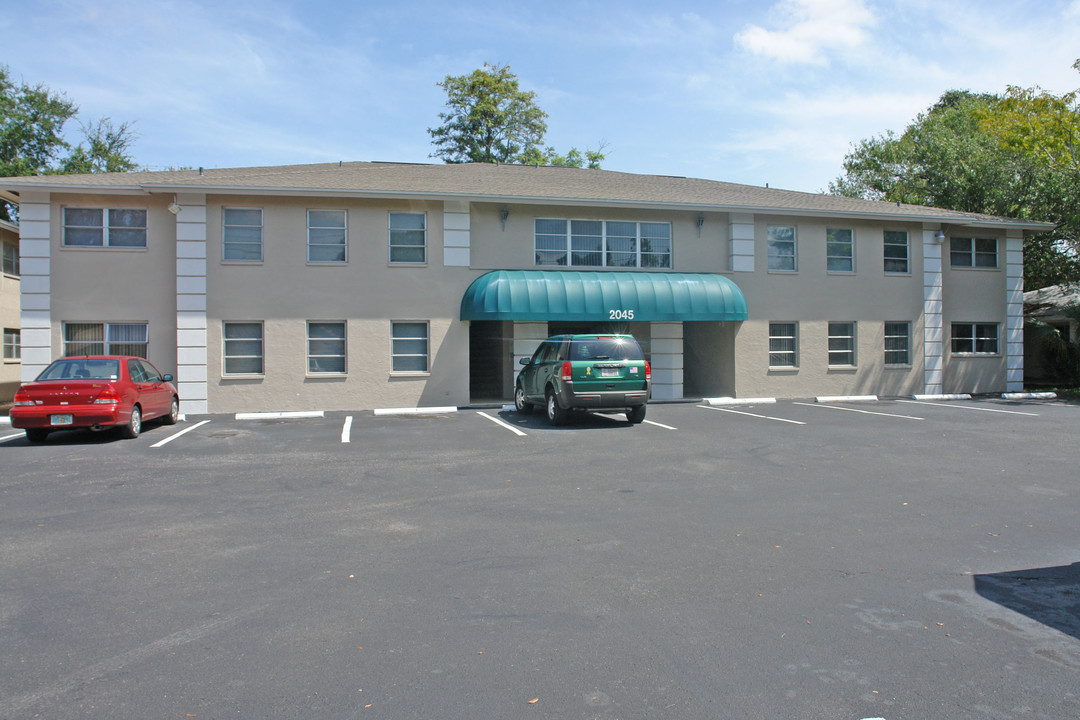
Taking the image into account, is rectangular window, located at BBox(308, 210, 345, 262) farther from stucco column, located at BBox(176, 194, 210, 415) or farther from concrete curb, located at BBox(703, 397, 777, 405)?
concrete curb, located at BBox(703, 397, 777, 405)

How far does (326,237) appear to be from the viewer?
1916 cm

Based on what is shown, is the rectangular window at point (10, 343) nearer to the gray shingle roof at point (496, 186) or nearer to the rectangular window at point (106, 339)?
the rectangular window at point (106, 339)

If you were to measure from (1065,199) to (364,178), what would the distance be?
2521cm

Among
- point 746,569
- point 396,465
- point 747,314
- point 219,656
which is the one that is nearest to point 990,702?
point 746,569

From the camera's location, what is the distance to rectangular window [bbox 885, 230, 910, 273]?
23.0 meters

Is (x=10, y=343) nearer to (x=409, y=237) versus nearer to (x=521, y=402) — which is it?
(x=409, y=237)

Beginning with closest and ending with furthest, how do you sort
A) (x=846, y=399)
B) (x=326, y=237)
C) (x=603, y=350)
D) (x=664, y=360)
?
(x=603, y=350)
(x=326, y=237)
(x=846, y=399)
(x=664, y=360)

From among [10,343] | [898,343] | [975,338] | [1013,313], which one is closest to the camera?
[898,343]

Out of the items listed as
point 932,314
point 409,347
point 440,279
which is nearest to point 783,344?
point 932,314

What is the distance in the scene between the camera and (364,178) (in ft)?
65.6

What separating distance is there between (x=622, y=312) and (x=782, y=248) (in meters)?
6.19

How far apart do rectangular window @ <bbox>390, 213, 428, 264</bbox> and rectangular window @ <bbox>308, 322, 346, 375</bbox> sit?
2.46m

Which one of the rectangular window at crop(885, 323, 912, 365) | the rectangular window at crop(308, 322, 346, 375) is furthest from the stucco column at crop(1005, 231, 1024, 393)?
the rectangular window at crop(308, 322, 346, 375)

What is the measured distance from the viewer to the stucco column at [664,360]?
837 inches
